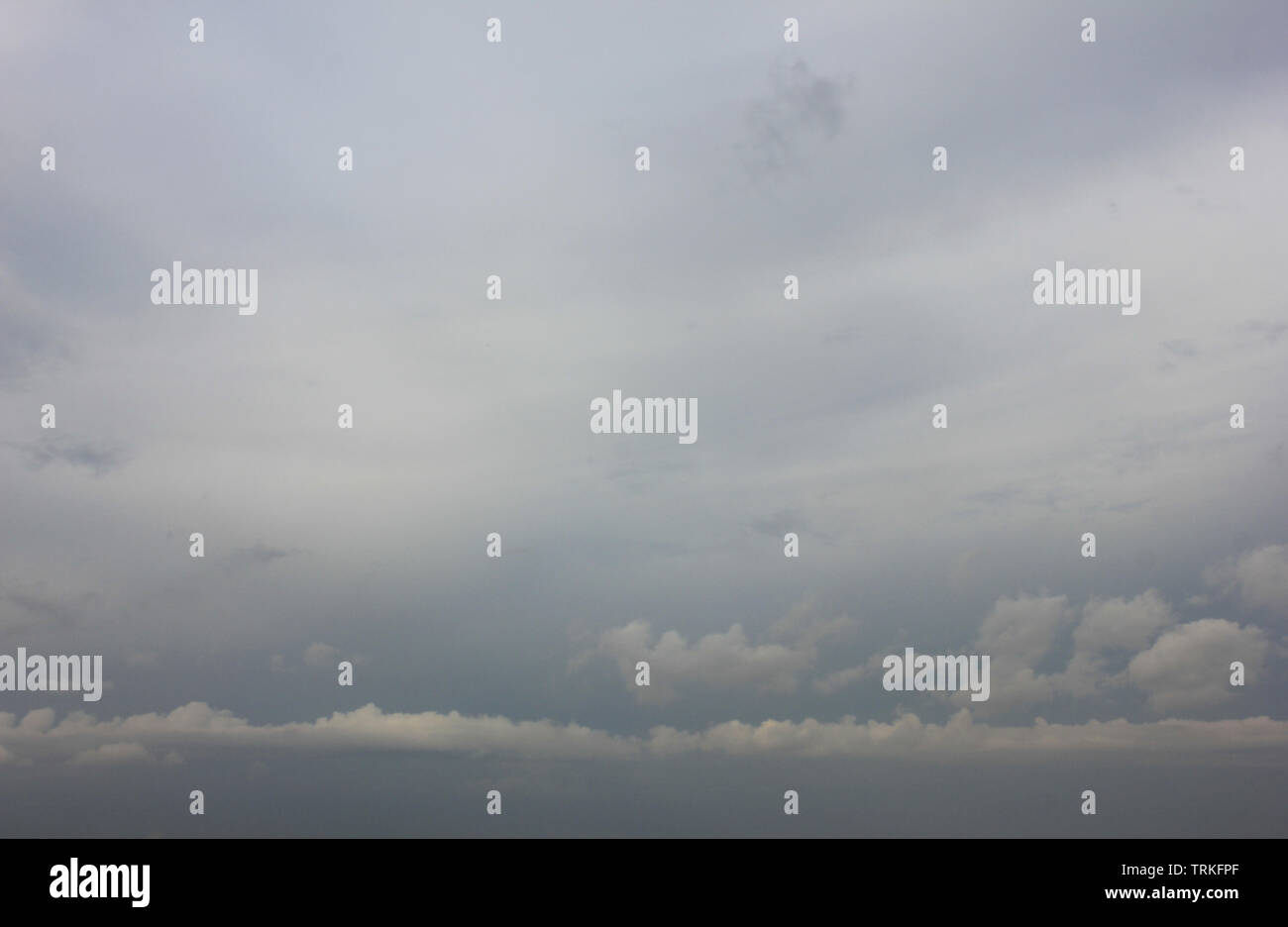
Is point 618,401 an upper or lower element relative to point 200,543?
upper

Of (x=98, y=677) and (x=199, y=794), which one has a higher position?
(x=98, y=677)

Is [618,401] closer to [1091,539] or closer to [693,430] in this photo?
[693,430]

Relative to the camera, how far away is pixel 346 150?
226 ft

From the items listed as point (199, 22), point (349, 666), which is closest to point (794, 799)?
point (349, 666)

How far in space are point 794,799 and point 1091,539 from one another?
92.8ft

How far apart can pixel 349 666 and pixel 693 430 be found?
30455 mm
